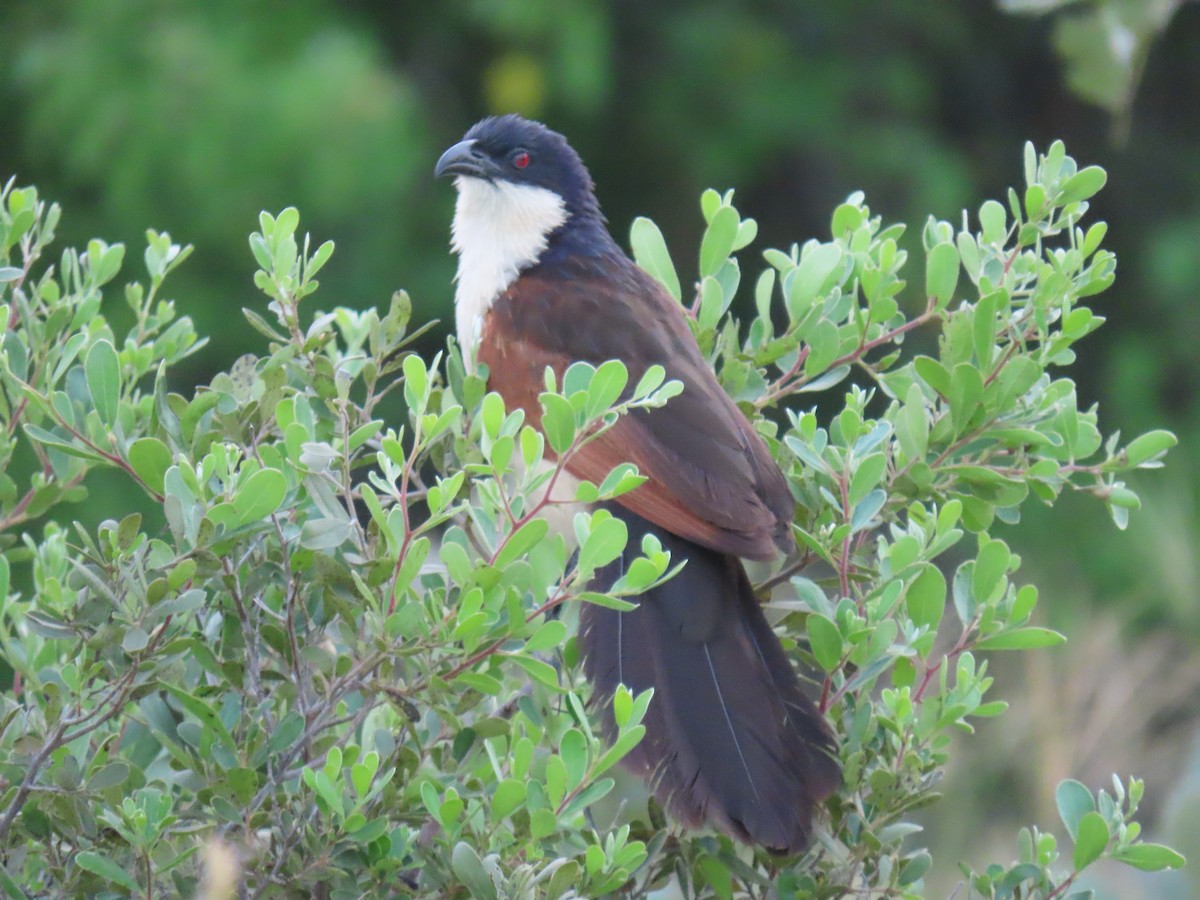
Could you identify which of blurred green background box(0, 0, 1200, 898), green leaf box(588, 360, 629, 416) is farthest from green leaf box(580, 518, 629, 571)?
blurred green background box(0, 0, 1200, 898)

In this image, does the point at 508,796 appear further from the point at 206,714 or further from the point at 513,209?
the point at 513,209

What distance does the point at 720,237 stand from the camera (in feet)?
7.51

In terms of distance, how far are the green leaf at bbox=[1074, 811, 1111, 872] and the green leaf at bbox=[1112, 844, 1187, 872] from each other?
25mm

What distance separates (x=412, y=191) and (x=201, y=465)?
6521 mm

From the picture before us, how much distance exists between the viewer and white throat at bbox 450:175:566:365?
3143 mm

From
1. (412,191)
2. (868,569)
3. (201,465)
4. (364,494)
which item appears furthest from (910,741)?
(412,191)

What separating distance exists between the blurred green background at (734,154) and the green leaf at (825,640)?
12.3ft

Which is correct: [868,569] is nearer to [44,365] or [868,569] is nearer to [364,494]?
[364,494]

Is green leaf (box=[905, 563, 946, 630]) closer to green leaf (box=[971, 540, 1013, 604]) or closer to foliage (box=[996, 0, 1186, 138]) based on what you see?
green leaf (box=[971, 540, 1013, 604])

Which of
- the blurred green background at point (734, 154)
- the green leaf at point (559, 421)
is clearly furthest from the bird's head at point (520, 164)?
the blurred green background at point (734, 154)

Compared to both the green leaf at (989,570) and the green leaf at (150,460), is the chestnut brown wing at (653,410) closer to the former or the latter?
the green leaf at (989,570)

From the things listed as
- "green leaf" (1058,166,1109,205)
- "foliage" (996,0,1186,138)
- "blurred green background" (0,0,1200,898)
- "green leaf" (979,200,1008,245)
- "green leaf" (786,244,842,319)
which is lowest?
"blurred green background" (0,0,1200,898)

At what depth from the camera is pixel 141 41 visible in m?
7.23

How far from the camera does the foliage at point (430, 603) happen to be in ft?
4.97
